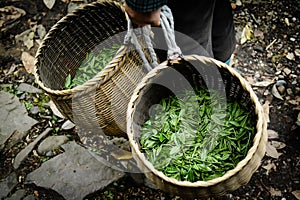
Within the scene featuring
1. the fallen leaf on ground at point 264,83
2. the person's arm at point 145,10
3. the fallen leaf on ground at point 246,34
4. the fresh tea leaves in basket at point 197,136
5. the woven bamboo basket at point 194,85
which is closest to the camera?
the person's arm at point 145,10

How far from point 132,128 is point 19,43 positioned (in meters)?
1.27

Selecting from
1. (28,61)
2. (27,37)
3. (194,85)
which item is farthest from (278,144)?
(27,37)

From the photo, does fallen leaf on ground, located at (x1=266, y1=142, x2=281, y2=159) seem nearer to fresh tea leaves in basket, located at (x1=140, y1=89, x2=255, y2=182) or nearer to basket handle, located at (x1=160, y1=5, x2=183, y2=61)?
fresh tea leaves in basket, located at (x1=140, y1=89, x2=255, y2=182)

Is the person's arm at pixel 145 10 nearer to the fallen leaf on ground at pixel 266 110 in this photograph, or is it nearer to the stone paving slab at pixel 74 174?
the stone paving slab at pixel 74 174

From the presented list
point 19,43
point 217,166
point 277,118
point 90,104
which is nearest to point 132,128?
point 90,104

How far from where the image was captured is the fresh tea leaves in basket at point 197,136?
1505 millimetres

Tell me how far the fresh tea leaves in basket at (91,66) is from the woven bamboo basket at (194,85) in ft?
1.01

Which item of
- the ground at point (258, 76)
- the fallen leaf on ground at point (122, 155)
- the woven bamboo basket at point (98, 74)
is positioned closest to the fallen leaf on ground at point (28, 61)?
the ground at point (258, 76)

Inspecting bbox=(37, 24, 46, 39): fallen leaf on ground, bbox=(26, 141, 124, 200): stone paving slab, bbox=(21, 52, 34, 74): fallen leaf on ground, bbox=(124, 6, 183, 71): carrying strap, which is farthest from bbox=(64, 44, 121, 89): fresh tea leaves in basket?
bbox=(37, 24, 46, 39): fallen leaf on ground

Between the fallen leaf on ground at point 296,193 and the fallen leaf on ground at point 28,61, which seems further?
the fallen leaf on ground at point 28,61

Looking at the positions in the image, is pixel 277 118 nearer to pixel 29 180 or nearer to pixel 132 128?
pixel 132 128

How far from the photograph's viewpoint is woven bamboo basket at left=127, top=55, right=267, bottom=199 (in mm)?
1338

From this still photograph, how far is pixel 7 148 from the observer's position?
2.09m

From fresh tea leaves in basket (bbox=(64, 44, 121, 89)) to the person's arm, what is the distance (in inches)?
22.5
